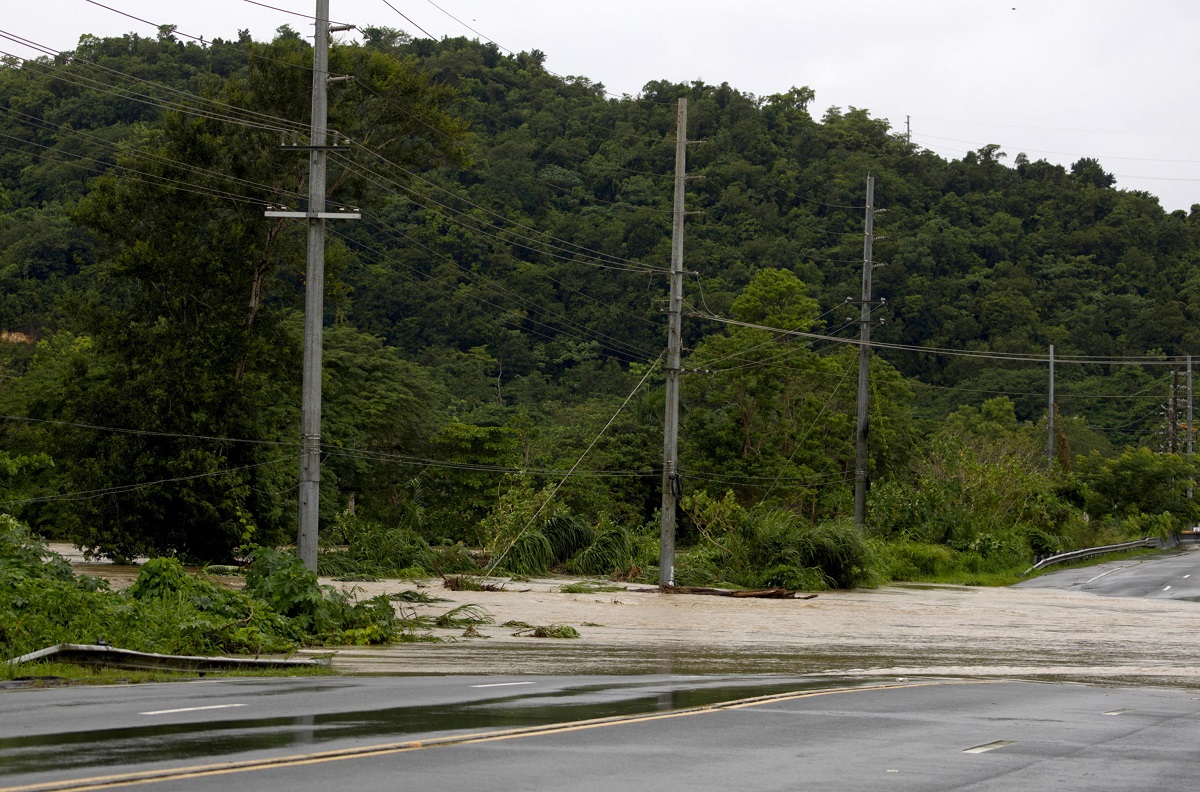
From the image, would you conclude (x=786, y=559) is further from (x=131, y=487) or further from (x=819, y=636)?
(x=131, y=487)

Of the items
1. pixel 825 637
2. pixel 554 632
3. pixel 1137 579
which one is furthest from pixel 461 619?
pixel 1137 579

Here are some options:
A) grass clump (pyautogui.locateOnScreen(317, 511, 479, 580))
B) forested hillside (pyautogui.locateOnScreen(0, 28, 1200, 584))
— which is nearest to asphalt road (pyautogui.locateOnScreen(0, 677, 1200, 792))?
forested hillside (pyautogui.locateOnScreen(0, 28, 1200, 584))

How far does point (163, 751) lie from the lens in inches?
383

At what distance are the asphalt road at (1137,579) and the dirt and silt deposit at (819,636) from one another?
79.2 inches

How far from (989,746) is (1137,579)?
38188mm

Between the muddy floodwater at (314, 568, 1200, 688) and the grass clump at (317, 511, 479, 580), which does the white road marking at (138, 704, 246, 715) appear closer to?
the muddy floodwater at (314, 568, 1200, 688)

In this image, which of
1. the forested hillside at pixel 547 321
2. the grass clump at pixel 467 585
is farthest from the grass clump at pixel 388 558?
the grass clump at pixel 467 585

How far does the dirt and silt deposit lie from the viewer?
19875 mm

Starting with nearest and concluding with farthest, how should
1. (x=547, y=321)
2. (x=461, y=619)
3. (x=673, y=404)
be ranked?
(x=461, y=619), (x=673, y=404), (x=547, y=321)

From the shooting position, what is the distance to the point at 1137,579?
46.7 m

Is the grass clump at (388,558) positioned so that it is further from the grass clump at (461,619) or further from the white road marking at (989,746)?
the white road marking at (989,746)

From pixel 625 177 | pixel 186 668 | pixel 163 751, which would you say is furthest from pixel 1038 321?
pixel 163 751

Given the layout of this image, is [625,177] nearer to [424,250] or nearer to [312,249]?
[424,250]

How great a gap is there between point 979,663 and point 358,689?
10758mm
